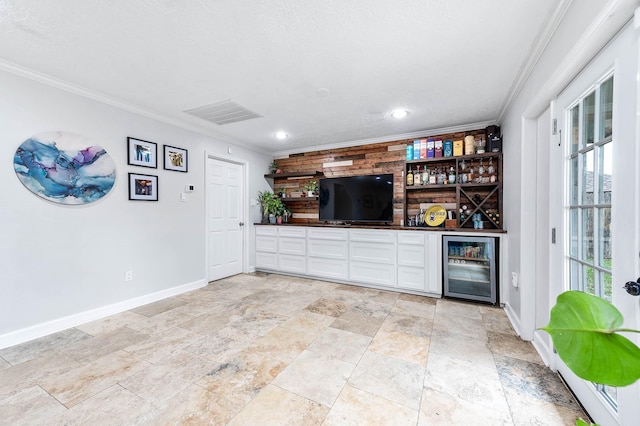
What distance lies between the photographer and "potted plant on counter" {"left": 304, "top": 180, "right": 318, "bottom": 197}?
4.73m

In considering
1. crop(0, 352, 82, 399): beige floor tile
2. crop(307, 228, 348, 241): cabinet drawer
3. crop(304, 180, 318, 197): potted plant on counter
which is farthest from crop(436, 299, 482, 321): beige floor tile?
crop(0, 352, 82, 399): beige floor tile

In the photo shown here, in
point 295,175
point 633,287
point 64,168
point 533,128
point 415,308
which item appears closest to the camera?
point 633,287

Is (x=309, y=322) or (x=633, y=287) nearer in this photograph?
(x=633, y=287)

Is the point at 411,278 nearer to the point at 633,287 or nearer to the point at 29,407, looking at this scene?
the point at 633,287

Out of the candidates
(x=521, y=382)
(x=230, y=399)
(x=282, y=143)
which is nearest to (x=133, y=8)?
(x=230, y=399)

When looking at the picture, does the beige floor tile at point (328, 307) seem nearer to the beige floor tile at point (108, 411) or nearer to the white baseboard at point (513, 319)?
the white baseboard at point (513, 319)

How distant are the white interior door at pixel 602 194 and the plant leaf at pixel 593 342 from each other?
33.8 inches

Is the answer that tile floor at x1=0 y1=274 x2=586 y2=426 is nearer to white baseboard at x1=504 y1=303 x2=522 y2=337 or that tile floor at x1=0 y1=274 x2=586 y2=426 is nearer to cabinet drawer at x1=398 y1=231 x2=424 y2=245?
white baseboard at x1=504 y1=303 x2=522 y2=337

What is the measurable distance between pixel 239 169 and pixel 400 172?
273cm

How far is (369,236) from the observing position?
3.85 metres

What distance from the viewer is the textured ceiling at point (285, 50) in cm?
160

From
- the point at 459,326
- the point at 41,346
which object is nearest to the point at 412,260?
the point at 459,326

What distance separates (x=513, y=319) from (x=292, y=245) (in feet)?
10.1

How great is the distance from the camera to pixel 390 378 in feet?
5.86
